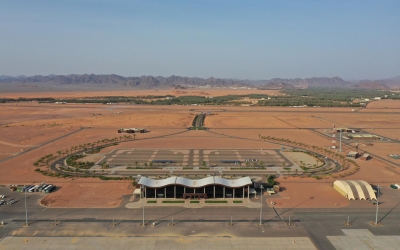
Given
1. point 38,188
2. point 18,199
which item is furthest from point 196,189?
point 18,199

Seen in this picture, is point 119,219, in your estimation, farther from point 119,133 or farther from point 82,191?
point 119,133

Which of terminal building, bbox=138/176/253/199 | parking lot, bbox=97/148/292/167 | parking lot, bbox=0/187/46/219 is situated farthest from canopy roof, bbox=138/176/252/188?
parking lot, bbox=97/148/292/167

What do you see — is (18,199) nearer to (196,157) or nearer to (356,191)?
(196,157)

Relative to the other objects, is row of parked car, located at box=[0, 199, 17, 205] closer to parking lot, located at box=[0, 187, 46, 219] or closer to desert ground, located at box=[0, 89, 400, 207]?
parking lot, located at box=[0, 187, 46, 219]

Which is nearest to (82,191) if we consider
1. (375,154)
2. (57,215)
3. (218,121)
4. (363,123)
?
(57,215)

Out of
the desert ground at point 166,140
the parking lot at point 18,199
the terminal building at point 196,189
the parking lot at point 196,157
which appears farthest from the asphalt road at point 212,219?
the parking lot at point 196,157
